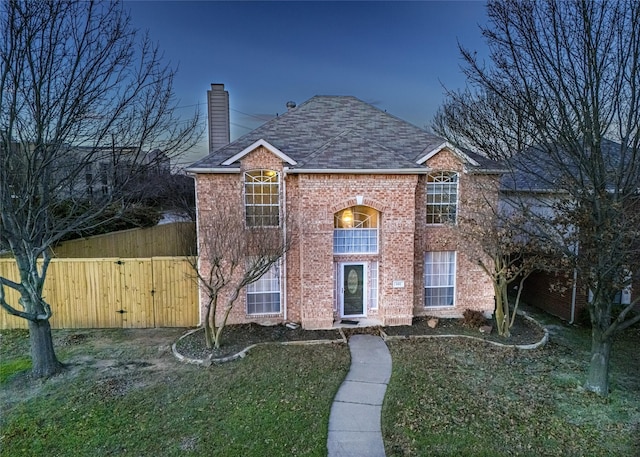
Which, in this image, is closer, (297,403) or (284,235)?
(297,403)

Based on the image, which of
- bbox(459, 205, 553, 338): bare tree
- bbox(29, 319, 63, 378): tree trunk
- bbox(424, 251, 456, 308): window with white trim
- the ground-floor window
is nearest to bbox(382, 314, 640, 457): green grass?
bbox(459, 205, 553, 338): bare tree

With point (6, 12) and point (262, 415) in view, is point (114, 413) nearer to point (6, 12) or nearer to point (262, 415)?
point (262, 415)

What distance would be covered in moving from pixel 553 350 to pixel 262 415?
343 inches

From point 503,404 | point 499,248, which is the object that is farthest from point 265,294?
point 503,404

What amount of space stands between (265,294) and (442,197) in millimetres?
6965

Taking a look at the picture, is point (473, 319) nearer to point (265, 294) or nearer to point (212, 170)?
point (265, 294)

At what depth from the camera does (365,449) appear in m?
6.34

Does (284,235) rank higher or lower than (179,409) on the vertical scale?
higher

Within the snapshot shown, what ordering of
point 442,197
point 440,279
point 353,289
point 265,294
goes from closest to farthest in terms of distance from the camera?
point 265,294 → point 353,289 → point 442,197 → point 440,279

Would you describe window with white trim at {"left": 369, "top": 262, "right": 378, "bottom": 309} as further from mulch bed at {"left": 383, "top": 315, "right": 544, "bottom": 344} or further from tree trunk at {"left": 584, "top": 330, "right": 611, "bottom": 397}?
tree trunk at {"left": 584, "top": 330, "right": 611, "bottom": 397}

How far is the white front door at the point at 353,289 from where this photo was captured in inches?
506

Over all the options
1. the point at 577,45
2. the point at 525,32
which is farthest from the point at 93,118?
the point at 577,45

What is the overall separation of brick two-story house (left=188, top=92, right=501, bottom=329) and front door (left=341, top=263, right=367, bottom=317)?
3 cm

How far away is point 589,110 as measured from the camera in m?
7.19
